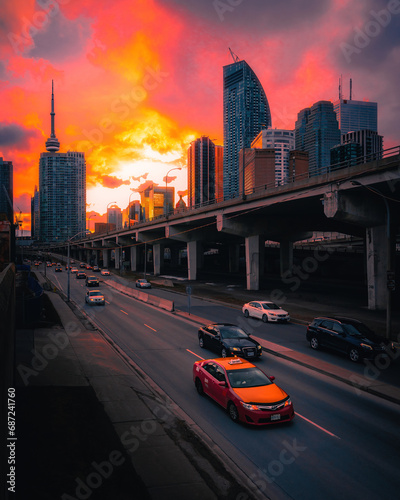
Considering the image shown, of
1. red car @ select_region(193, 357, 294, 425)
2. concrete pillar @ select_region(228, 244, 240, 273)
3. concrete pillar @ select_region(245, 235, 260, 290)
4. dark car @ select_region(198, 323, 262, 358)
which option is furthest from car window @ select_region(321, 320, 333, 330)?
concrete pillar @ select_region(228, 244, 240, 273)

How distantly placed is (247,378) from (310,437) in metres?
2.30

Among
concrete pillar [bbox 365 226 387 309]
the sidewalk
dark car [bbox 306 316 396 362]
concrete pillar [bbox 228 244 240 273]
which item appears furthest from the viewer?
concrete pillar [bbox 228 244 240 273]

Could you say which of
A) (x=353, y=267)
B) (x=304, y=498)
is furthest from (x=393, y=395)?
(x=353, y=267)

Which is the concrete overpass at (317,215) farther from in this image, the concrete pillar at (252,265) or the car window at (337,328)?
the car window at (337,328)

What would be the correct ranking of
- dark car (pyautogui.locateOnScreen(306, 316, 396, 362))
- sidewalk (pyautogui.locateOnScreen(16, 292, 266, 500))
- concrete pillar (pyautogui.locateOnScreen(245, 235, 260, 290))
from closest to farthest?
1. sidewalk (pyautogui.locateOnScreen(16, 292, 266, 500))
2. dark car (pyautogui.locateOnScreen(306, 316, 396, 362))
3. concrete pillar (pyautogui.locateOnScreen(245, 235, 260, 290))

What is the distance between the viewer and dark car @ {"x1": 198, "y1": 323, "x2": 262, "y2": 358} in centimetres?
1655

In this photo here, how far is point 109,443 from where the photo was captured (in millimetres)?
8992

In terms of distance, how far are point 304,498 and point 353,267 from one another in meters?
74.5

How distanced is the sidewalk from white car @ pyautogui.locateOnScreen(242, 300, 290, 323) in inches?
542

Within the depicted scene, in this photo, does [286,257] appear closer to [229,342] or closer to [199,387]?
[229,342]

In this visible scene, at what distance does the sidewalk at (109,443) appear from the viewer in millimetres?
7219

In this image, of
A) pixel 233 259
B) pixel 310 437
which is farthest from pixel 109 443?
pixel 233 259

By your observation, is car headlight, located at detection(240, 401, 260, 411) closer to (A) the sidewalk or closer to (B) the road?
(B) the road

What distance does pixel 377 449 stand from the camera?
Answer: 899 cm
